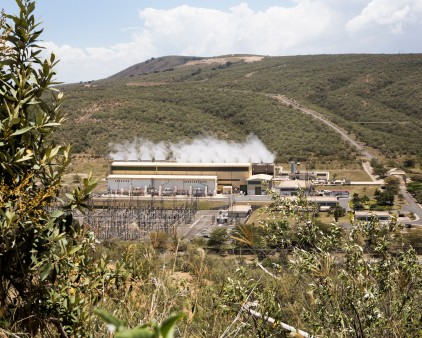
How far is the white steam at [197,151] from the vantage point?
5066cm

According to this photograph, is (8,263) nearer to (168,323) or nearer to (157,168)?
(168,323)

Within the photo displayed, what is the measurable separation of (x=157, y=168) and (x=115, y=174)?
3.72 meters

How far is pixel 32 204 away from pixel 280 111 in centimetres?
6896

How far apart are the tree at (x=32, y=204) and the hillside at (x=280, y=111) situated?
153ft

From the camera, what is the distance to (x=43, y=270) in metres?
3.29

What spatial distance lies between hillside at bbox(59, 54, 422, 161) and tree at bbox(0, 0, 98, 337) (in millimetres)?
46736

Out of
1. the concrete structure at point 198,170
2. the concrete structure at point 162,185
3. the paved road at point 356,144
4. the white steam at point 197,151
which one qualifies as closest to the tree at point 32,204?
the paved road at point 356,144

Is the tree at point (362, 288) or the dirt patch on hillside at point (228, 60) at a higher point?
the dirt patch on hillside at point (228, 60)

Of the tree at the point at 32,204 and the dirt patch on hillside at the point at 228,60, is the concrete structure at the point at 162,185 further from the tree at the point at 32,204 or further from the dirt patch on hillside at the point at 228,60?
the dirt patch on hillside at the point at 228,60

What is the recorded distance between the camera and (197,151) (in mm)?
52031

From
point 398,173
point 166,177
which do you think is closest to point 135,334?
point 166,177

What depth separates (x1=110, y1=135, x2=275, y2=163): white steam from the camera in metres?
50.7

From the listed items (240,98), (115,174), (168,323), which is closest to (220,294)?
(168,323)

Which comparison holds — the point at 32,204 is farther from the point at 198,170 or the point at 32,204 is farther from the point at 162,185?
the point at 198,170
